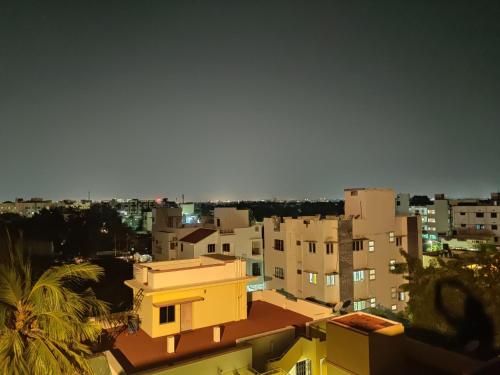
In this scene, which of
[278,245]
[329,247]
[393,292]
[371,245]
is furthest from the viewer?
[278,245]

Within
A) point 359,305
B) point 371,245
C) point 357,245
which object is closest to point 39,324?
point 357,245

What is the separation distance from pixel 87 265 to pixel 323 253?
2190 centimetres

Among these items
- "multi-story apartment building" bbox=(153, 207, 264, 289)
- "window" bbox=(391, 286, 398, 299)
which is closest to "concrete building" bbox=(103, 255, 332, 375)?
"multi-story apartment building" bbox=(153, 207, 264, 289)

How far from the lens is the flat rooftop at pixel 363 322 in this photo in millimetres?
9922

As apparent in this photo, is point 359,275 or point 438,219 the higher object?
point 438,219

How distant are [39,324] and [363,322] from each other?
8.14 metres

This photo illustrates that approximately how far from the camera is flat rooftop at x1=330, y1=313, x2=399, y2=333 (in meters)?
9.92

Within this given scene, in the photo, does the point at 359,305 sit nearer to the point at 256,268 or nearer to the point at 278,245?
the point at 278,245

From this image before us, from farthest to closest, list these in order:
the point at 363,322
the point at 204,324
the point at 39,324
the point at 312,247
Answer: the point at 312,247, the point at 204,324, the point at 363,322, the point at 39,324

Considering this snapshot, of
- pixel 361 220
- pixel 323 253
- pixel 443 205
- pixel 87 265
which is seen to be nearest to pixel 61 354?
pixel 87 265

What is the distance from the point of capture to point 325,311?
596 inches

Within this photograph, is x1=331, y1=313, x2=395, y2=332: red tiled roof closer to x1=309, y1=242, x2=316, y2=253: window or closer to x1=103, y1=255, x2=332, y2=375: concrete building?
x1=103, y1=255, x2=332, y2=375: concrete building

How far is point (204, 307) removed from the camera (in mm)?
14070

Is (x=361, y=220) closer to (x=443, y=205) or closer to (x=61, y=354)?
(x=61, y=354)
